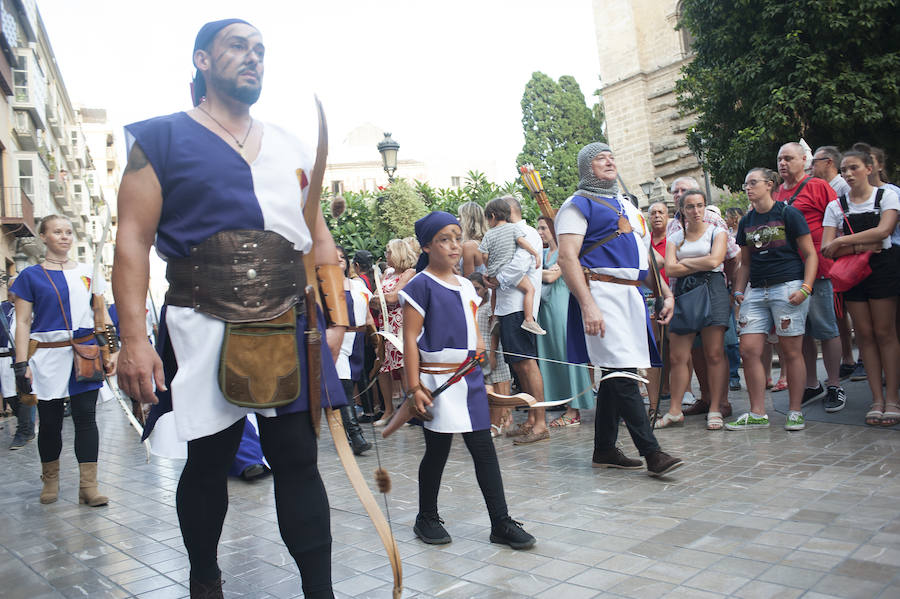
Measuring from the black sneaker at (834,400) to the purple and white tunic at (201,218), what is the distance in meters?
5.23

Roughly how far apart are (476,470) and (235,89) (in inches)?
84.8

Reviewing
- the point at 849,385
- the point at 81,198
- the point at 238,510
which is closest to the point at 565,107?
the point at 81,198

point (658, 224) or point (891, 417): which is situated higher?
point (658, 224)

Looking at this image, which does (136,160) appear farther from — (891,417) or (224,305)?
(891,417)

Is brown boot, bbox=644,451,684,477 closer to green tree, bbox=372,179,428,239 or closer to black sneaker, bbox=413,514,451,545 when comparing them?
black sneaker, bbox=413,514,451,545

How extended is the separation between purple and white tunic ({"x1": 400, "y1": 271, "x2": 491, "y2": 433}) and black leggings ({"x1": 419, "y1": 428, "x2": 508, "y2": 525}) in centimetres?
7

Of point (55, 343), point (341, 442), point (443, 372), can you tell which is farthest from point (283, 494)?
point (55, 343)

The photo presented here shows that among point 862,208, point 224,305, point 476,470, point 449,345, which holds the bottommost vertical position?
point 476,470

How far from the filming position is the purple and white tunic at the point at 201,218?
101 inches

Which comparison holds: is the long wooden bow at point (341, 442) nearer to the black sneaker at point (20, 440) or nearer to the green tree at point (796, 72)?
the black sneaker at point (20, 440)

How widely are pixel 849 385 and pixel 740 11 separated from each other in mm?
12589

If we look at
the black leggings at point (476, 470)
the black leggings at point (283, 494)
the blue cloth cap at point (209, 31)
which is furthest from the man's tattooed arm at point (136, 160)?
the black leggings at point (476, 470)

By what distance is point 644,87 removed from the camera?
31812 mm

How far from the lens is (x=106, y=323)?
6.00m
